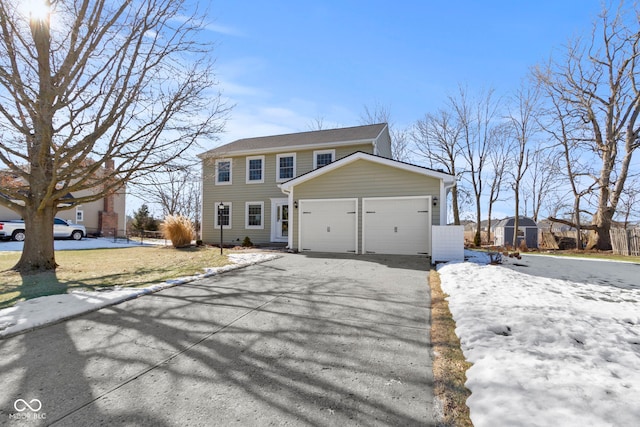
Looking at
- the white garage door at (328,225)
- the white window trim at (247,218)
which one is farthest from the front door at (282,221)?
the white garage door at (328,225)

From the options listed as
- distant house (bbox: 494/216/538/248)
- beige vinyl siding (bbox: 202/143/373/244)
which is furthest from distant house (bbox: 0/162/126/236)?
distant house (bbox: 494/216/538/248)

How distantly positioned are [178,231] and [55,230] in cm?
1003

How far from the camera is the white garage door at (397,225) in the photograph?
34.8 ft

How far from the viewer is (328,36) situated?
411 inches

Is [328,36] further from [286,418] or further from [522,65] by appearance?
[522,65]

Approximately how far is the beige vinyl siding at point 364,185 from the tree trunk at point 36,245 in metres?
7.40

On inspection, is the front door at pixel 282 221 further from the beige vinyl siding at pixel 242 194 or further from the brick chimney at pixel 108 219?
the brick chimney at pixel 108 219

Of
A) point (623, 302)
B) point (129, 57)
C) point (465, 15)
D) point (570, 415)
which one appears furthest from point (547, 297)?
point (129, 57)

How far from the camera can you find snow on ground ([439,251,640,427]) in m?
2.10

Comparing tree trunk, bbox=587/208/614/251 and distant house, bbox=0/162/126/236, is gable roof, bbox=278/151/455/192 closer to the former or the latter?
tree trunk, bbox=587/208/614/251

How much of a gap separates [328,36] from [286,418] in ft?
36.9

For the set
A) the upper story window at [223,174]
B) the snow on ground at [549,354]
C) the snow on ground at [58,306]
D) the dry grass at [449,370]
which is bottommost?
the dry grass at [449,370]

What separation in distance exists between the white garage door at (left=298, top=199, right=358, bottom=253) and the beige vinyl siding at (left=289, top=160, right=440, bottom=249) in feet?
0.70

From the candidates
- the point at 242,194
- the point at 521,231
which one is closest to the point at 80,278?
the point at 242,194
